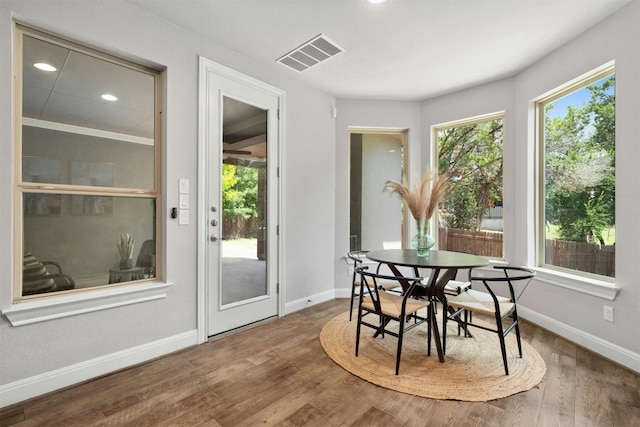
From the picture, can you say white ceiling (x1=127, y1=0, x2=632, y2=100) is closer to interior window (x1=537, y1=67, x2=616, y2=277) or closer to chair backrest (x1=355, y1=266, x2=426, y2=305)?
interior window (x1=537, y1=67, x2=616, y2=277)

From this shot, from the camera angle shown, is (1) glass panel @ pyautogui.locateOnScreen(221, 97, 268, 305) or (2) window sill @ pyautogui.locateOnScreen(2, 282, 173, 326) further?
(1) glass panel @ pyautogui.locateOnScreen(221, 97, 268, 305)

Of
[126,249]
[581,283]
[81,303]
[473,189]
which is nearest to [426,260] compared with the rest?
[581,283]

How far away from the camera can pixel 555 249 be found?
3172 mm

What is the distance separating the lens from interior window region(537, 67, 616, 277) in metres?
2.65

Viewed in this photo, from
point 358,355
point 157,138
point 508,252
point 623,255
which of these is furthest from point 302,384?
point 508,252

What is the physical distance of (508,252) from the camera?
12.0 feet

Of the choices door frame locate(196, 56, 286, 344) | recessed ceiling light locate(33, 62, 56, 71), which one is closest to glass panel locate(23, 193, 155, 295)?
door frame locate(196, 56, 286, 344)

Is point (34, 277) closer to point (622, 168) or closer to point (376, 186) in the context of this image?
point (376, 186)

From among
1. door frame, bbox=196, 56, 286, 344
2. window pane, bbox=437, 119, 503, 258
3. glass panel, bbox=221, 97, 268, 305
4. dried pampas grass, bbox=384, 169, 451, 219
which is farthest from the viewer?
window pane, bbox=437, 119, 503, 258

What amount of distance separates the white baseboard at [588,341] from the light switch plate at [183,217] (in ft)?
11.7

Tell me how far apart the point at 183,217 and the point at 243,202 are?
25.8 inches

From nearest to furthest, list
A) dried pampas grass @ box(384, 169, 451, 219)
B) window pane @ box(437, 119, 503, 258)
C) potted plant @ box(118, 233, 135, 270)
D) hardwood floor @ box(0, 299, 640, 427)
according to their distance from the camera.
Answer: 1. hardwood floor @ box(0, 299, 640, 427)
2. potted plant @ box(118, 233, 135, 270)
3. dried pampas grass @ box(384, 169, 451, 219)
4. window pane @ box(437, 119, 503, 258)

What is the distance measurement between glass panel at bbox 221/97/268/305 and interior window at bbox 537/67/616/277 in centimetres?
300

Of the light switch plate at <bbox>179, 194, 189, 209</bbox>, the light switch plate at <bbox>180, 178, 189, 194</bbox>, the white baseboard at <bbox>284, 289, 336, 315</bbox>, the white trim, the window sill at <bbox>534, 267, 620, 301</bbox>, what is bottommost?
the white baseboard at <bbox>284, 289, 336, 315</bbox>
